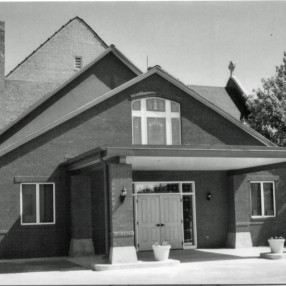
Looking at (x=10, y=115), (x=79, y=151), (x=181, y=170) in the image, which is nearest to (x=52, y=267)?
(x=79, y=151)

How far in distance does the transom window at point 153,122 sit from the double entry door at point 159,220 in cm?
221

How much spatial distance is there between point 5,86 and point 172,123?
33.2 ft

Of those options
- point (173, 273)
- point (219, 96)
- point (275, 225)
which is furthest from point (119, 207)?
point (219, 96)

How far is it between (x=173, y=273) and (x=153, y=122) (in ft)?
Answer: 27.1

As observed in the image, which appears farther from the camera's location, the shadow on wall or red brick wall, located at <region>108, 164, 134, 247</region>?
the shadow on wall

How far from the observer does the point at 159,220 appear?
22.5 metres

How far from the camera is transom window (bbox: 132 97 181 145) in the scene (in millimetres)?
22281

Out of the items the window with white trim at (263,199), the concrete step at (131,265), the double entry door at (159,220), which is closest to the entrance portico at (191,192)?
the double entry door at (159,220)

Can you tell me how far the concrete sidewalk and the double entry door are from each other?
2641 millimetres

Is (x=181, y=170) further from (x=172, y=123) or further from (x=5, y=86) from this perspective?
(x=5, y=86)

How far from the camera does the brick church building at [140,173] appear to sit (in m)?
20.5

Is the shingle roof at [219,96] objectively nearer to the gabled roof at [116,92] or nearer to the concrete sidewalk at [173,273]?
the gabled roof at [116,92]

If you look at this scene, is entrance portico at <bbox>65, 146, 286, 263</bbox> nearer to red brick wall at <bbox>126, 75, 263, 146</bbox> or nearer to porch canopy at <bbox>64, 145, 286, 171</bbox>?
porch canopy at <bbox>64, 145, 286, 171</bbox>

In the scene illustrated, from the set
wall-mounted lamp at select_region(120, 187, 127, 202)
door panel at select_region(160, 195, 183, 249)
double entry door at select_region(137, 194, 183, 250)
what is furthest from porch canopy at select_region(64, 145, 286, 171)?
door panel at select_region(160, 195, 183, 249)
